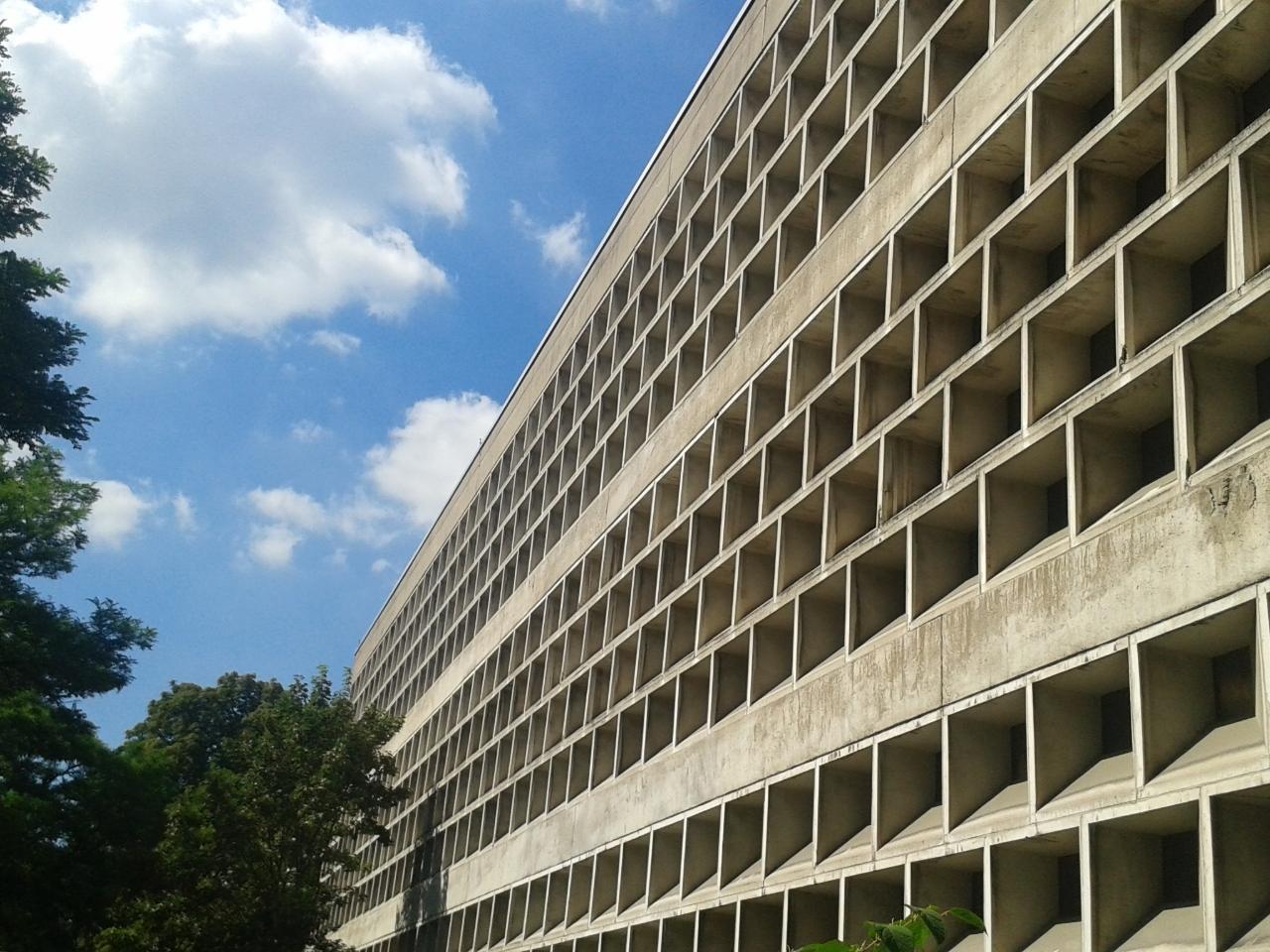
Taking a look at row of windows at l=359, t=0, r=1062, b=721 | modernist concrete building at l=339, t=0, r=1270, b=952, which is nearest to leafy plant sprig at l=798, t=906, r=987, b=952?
modernist concrete building at l=339, t=0, r=1270, b=952

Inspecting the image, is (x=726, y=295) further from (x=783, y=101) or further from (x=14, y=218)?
(x=14, y=218)

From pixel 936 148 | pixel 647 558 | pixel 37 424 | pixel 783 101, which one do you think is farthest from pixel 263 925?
pixel 936 148

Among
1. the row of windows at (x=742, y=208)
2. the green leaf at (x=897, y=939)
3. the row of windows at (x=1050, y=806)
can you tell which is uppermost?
the row of windows at (x=742, y=208)

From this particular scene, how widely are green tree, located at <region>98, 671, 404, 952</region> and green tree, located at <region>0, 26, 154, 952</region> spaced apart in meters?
1.62

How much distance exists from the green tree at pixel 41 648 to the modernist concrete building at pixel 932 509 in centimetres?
963

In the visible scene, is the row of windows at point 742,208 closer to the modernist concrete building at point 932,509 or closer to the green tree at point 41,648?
the modernist concrete building at point 932,509

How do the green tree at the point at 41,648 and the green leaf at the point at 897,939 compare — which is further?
the green tree at the point at 41,648

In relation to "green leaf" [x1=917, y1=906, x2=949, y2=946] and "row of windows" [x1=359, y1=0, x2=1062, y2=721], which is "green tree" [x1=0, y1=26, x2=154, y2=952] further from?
"green leaf" [x1=917, y1=906, x2=949, y2=946]

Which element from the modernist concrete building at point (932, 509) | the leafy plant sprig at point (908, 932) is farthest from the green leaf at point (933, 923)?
the modernist concrete building at point (932, 509)

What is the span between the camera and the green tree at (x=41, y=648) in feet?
89.2

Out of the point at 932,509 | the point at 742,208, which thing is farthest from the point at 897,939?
the point at 742,208

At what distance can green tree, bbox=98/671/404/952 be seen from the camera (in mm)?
30516

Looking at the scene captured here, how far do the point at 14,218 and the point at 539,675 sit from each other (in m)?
15.9

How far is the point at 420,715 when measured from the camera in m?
40.0
